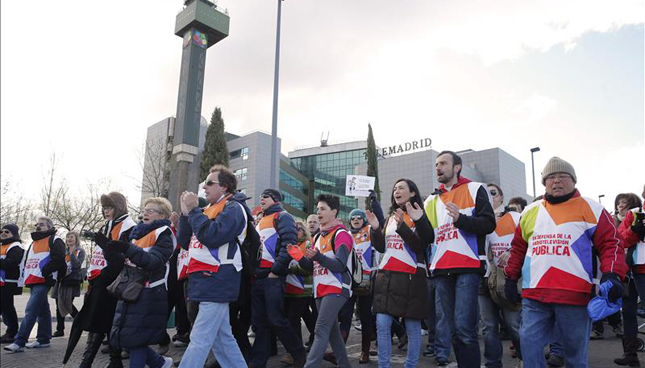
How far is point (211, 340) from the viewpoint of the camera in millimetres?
4355

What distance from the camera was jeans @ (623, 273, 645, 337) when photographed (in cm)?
563

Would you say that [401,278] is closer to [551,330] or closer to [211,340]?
[551,330]

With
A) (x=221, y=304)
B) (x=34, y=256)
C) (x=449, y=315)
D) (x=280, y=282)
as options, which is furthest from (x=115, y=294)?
(x=34, y=256)

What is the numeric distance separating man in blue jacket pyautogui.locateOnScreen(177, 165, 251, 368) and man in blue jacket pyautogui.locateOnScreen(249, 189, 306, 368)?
106cm

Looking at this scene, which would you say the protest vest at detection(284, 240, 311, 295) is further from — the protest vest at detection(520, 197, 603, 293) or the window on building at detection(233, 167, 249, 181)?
the window on building at detection(233, 167, 249, 181)

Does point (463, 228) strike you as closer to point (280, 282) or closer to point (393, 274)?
point (393, 274)

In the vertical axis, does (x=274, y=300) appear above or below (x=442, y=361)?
above

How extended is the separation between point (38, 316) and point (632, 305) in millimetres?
8813

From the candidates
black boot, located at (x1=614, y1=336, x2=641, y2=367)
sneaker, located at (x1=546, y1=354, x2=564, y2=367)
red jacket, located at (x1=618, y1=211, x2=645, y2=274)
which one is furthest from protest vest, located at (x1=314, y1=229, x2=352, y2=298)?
black boot, located at (x1=614, y1=336, x2=641, y2=367)

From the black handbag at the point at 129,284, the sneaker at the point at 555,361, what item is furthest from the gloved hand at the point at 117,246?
the sneaker at the point at 555,361

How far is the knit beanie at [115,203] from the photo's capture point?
584 centimetres

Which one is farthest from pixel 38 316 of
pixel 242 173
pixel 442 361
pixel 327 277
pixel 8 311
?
pixel 242 173

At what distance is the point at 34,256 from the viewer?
7.91 meters

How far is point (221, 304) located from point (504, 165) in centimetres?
7399
